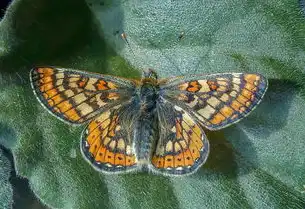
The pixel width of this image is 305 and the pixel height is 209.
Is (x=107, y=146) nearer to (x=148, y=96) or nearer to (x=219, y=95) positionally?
(x=148, y=96)

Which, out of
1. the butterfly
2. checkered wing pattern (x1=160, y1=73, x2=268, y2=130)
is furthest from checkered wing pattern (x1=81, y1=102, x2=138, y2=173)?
checkered wing pattern (x1=160, y1=73, x2=268, y2=130)

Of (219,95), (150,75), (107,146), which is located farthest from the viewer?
(150,75)

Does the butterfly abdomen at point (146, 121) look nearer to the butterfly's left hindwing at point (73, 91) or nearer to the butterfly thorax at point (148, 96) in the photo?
the butterfly thorax at point (148, 96)

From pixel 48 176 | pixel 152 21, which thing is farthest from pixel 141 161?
pixel 152 21

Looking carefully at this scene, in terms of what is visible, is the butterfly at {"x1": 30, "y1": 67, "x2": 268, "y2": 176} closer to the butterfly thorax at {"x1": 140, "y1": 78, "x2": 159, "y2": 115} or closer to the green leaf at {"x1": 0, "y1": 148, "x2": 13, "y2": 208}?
the butterfly thorax at {"x1": 140, "y1": 78, "x2": 159, "y2": 115}

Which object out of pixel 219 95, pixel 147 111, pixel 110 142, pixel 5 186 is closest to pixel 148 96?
pixel 147 111

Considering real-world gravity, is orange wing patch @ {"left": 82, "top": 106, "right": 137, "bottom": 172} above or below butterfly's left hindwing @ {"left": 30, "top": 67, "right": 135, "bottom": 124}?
below

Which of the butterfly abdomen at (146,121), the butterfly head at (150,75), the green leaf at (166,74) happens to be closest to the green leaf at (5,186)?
the green leaf at (166,74)
